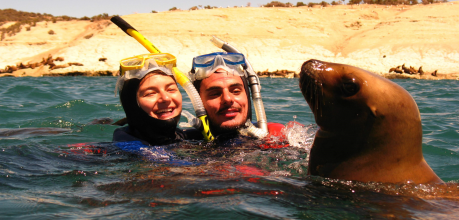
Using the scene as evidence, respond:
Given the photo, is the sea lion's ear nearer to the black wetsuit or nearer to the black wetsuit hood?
the black wetsuit hood

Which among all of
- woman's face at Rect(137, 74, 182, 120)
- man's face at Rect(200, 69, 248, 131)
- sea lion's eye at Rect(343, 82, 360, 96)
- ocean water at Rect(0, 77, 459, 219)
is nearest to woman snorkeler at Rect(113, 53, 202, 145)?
woman's face at Rect(137, 74, 182, 120)

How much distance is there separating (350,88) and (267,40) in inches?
1181

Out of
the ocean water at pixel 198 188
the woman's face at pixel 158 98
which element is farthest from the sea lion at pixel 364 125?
the woman's face at pixel 158 98

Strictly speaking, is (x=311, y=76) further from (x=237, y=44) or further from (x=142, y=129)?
(x=237, y=44)

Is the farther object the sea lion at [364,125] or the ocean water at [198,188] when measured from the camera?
the sea lion at [364,125]

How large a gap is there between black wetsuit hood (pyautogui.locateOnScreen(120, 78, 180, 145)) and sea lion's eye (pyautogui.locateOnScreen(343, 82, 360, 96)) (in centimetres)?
193

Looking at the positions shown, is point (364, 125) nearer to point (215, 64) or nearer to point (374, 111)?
point (374, 111)

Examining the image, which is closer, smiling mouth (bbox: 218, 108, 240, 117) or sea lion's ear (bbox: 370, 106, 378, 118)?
sea lion's ear (bbox: 370, 106, 378, 118)

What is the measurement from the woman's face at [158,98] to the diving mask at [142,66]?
0.09m

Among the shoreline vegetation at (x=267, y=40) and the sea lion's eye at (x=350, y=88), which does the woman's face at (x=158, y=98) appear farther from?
the shoreline vegetation at (x=267, y=40)

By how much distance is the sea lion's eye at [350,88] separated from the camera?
2.83 m

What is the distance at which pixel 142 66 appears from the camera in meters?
4.31

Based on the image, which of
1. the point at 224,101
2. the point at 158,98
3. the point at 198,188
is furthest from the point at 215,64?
the point at 198,188

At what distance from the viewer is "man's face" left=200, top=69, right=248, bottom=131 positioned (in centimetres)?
438
